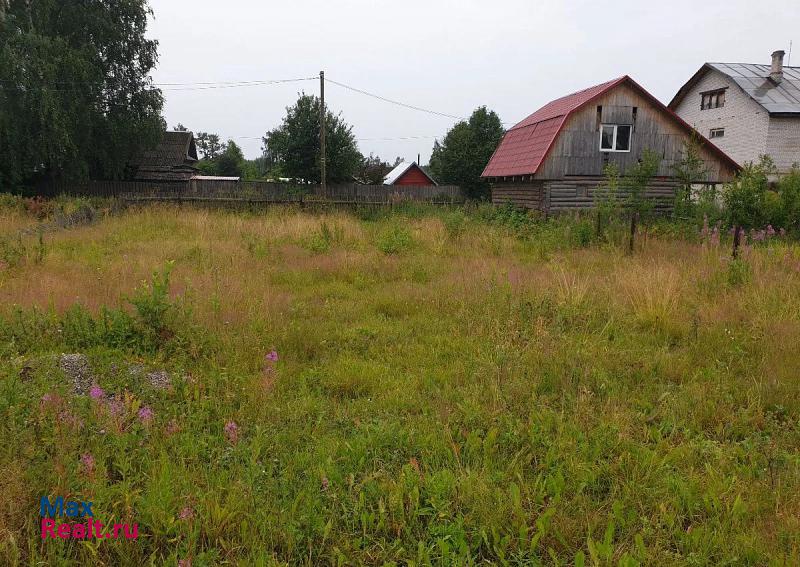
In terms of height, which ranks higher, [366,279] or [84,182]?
[84,182]

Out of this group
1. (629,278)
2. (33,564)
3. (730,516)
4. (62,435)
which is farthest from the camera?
(629,278)

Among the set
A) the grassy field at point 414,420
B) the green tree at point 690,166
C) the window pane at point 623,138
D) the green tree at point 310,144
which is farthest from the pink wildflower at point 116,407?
the green tree at point 310,144

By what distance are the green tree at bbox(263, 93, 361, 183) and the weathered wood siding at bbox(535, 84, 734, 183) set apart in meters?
14.7

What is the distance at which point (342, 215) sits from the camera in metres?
16.4

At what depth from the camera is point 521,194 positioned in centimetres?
1955

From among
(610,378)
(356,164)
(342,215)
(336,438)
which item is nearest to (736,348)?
(610,378)

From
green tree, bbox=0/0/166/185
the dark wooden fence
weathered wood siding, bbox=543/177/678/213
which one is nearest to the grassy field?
weathered wood siding, bbox=543/177/678/213

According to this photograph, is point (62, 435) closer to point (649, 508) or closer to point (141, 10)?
point (649, 508)

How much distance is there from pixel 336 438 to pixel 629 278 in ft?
16.5

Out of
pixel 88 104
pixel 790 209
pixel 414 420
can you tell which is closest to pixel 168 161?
pixel 88 104

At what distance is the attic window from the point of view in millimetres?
27625

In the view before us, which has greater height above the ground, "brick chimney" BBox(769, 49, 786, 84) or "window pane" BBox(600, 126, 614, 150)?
"brick chimney" BBox(769, 49, 786, 84)

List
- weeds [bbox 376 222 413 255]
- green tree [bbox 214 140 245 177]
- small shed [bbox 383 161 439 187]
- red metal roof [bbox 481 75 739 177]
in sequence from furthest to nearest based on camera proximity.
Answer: green tree [bbox 214 140 245 177], small shed [bbox 383 161 439 187], red metal roof [bbox 481 75 739 177], weeds [bbox 376 222 413 255]

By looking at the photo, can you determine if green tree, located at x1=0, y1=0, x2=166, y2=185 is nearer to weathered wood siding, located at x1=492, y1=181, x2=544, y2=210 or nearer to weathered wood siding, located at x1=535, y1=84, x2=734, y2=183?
weathered wood siding, located at x1=492, y1=181, x2=544, y2=210
